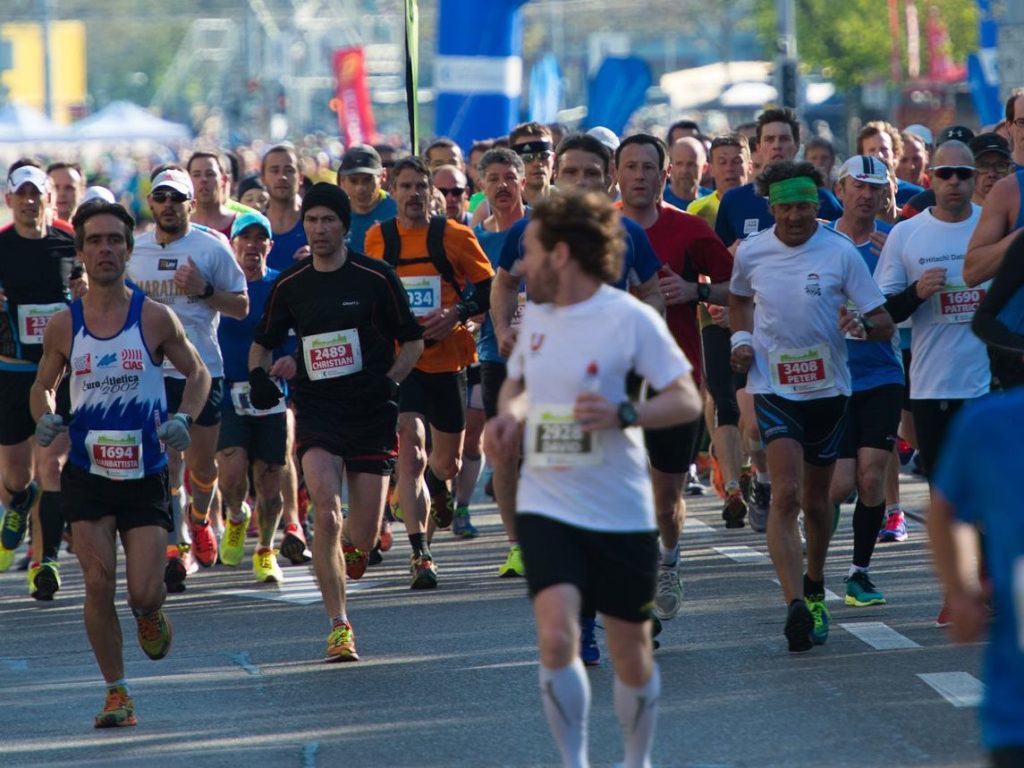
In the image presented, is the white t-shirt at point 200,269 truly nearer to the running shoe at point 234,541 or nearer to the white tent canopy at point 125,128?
the running shoe at point 234,541

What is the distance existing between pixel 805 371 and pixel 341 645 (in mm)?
2241

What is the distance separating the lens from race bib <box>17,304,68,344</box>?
12.6 m

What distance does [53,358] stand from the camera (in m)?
9.14

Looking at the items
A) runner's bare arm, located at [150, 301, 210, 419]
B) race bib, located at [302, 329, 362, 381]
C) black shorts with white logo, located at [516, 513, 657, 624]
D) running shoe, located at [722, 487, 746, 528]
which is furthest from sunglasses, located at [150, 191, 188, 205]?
black shorts with white logo, located at [516, 513, 657, 624]

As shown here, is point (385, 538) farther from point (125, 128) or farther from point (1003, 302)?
point (125, 128)

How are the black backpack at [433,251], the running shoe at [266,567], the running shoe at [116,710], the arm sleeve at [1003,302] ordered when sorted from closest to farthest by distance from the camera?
1. the arm sleeve at [1003,302]
2. the running shoe at [116,710]
3. the black backpack at [433,251]
4. the running shoe at [266,567]

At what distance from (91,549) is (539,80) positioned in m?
21.9

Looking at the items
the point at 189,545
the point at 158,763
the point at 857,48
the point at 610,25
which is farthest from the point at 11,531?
the point at 610,25

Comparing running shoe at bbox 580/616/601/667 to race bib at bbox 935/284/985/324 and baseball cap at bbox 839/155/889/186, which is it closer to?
race bib at bbox 935/284/985/324

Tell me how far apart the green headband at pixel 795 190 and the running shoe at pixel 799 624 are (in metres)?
1.64

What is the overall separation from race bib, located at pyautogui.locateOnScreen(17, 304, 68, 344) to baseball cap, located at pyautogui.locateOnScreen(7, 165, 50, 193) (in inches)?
25.1

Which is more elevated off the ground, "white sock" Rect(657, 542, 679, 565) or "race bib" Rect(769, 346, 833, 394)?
"race bib" Rect(769, 346, 833, 394)

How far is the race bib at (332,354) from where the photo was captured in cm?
1008

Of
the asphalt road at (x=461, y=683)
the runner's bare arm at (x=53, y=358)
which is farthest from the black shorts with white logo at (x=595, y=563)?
the runner's bare arm at (x=53, y=358)
